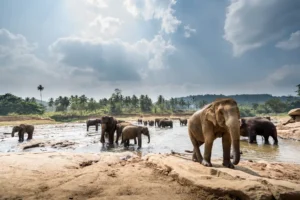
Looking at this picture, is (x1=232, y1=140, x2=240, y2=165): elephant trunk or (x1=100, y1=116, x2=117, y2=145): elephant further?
(x1=100, y1=116, x2=117, y2=145): elephant

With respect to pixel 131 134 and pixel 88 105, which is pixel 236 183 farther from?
pixel 88 105

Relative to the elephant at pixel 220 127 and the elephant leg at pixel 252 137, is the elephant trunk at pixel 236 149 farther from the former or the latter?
the elephant leg at pixel 252 137

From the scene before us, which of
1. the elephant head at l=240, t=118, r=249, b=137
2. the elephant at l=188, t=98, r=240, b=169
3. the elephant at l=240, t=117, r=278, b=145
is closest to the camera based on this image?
the elephant at l=188, t=98, r=240, b=169

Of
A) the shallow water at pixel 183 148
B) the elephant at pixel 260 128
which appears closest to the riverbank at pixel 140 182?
the shallow water at pixel 183 148

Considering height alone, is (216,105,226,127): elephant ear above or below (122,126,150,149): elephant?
above

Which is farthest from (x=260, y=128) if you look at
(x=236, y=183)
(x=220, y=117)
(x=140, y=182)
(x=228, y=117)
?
(x=140, y=182)

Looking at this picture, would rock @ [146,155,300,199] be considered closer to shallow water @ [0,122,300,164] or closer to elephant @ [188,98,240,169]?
elephant @ [188,98,240,169]

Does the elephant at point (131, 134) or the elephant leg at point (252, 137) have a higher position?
the elephant at point (131, 134)

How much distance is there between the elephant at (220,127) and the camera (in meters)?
6.98

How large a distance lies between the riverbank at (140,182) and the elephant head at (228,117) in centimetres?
74

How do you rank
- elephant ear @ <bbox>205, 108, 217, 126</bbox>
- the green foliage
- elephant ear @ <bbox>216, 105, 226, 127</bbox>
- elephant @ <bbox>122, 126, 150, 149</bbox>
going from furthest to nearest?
the green foliage
elephant @ <bbox>122, 126, 150, 149</bbox>
elephant ear @ <bbox>205, 108, 217, 126</bbox>
elephant ear @ <bbox>216, 105, 226, 127</bbox>

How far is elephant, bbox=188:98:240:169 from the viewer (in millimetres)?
6977

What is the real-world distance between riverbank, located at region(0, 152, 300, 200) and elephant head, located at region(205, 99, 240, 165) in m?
0.74

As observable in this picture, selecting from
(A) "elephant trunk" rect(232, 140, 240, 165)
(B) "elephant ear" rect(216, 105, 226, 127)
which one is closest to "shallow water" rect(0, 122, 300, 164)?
(B) "elephant ear" rect(216, 105, 226, 127)
